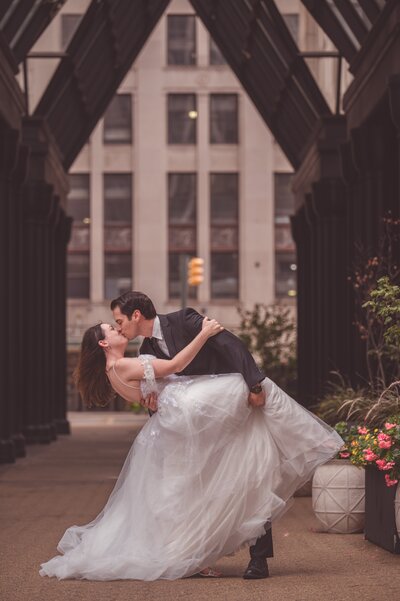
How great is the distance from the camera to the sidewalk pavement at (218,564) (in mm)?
9281

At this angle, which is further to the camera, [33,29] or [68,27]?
[68,27]

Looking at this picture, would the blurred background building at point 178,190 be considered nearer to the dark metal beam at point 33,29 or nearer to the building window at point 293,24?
the building window at point 293,24

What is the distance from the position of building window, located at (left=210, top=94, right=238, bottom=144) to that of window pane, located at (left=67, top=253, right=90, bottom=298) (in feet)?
25.4

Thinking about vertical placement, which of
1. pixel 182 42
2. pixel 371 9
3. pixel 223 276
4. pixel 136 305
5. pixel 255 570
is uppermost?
pixel 182 42

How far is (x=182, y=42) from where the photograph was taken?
209 ft

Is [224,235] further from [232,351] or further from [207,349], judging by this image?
[232,351]

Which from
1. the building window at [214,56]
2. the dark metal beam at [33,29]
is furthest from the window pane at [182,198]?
the dark metal beam at [33,29]

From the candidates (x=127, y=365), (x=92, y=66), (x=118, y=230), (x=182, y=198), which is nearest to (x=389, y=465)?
(x=127, y=365)

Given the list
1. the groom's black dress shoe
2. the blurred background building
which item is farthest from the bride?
the blurred background building

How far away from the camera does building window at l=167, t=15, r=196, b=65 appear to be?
6338cm

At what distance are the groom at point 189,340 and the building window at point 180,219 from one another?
2085 inches

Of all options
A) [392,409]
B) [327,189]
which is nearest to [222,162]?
[327,189]

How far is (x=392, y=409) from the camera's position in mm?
Answer: 12602

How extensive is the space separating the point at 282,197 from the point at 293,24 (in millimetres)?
35041
